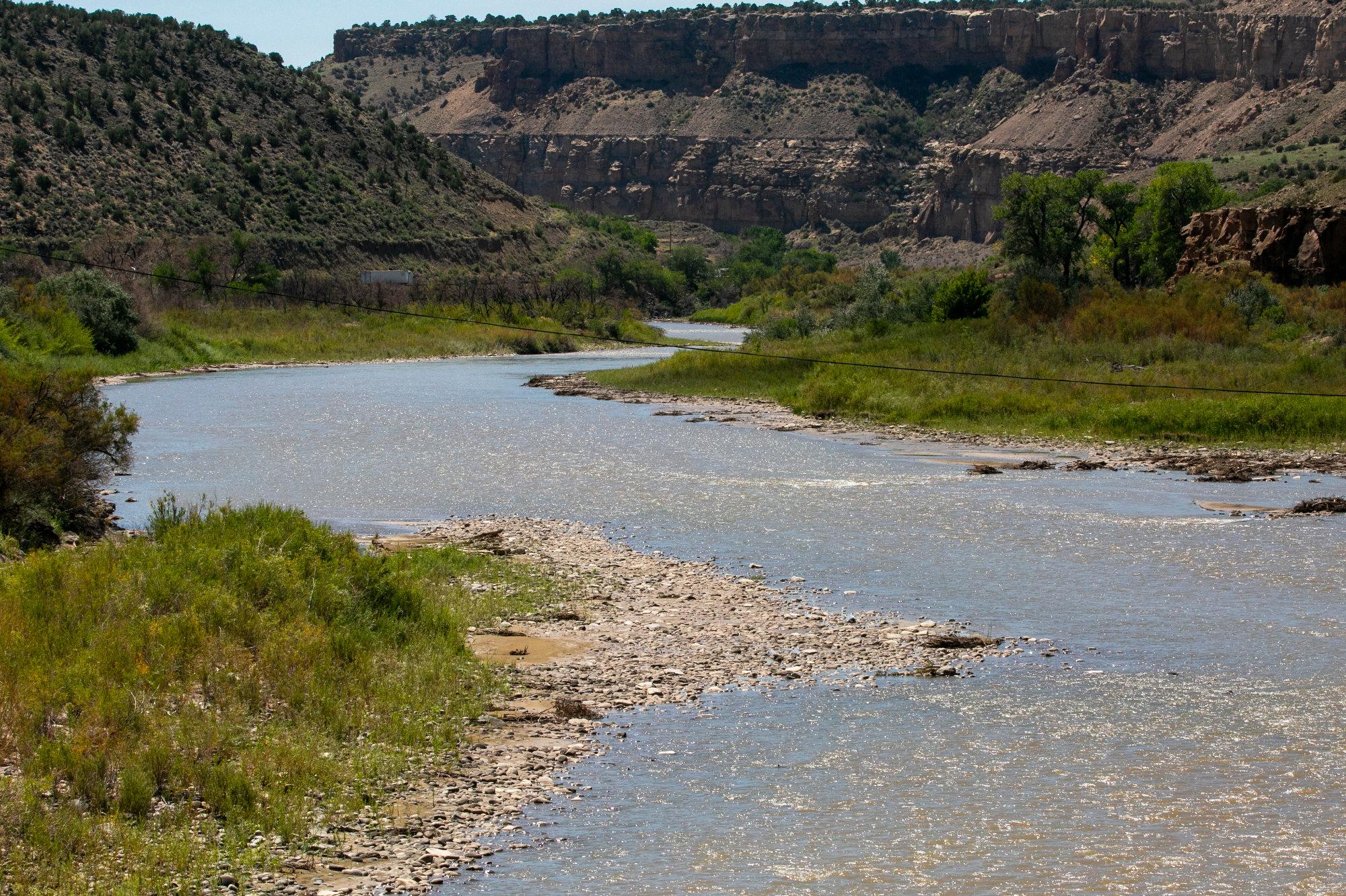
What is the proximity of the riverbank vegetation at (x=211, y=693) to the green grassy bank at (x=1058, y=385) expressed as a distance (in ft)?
62.5

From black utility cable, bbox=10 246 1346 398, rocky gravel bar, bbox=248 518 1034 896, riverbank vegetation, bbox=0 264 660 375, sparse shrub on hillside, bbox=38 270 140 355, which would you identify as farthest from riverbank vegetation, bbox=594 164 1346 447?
rocky gravel bar, bbox=248 518 1034 896

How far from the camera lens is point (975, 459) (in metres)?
28.1

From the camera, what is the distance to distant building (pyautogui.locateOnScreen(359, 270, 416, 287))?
77062 mm

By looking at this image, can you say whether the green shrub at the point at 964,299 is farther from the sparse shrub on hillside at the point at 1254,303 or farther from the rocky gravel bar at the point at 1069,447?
the rocky gravel bar at the point at 1069,447

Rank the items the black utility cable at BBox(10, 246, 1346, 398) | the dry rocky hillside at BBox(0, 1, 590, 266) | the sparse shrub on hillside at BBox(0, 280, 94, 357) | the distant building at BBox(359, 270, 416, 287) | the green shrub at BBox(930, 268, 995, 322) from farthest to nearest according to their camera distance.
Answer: the distant building at BBox(359, 270, 416, 287) < the dry rocky hillside at BBox(0, 1, 590, 266) < the green shrub at BBox(930, 268, 995, 322) < the sparse shrub on hillside at BBox(0, 280, 94, 357) < the black utility cable at BBox(10, 246, 1346, 398)

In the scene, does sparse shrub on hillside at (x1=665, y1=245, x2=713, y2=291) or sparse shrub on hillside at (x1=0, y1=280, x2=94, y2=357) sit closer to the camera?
sparse shrub on hillside at (x1=0, y1=280, x2=94, y2=357)

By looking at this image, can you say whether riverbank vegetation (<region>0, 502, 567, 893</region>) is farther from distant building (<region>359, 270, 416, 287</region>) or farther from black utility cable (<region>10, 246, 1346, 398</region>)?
distant building (<region>359, 270, 416, 287</region>)

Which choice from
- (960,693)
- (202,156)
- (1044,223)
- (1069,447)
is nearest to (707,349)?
(1044,223)

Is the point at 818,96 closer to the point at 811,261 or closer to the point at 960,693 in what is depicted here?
the point at 811,261

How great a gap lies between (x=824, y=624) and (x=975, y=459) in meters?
14.7

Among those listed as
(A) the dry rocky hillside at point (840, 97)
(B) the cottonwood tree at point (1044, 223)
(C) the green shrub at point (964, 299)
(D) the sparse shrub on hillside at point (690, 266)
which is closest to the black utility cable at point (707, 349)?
(C) the green shrub at point (964, 299)

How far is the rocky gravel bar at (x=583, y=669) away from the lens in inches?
335

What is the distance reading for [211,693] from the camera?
10531 mm

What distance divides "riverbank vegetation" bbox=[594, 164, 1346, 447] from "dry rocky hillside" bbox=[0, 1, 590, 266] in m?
30.5
